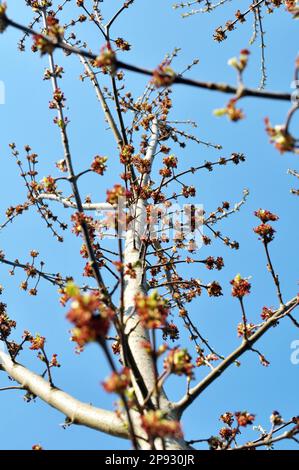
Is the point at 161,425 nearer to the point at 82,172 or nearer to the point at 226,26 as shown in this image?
the point at 82,172

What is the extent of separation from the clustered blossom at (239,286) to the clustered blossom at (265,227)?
635 mm

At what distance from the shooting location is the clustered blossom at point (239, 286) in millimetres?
3365

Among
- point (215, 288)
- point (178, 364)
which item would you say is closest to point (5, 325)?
point (215, 288)

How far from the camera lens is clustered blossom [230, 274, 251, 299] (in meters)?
3.37

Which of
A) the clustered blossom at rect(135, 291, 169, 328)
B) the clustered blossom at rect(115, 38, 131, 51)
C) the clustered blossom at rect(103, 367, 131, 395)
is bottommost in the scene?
the clustered blossom at rect(103, 367, 131, 395)

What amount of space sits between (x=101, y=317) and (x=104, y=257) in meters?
4.07

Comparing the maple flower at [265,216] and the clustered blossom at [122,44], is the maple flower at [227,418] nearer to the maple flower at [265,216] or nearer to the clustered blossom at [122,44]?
the maple flower at [265,216]

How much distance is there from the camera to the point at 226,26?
25.0ft

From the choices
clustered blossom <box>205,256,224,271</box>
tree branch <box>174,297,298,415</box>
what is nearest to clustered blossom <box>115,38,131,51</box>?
clustered blossom <box>205,256,224,271</box>

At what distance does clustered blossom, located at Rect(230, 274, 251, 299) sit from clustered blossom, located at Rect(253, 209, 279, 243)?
2.08ft

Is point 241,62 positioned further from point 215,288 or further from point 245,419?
point 215,288

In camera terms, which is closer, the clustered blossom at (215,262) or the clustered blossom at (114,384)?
the clustered blossom at (114,384)

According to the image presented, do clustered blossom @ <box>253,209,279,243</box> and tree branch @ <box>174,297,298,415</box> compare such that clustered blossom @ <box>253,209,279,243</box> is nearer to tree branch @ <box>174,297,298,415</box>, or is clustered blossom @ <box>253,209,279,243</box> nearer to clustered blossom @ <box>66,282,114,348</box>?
tree branch @ <box>174,297,298,415</box>

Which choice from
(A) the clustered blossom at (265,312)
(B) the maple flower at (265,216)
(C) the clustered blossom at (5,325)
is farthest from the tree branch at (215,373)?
(C) the clustered blossom at (5,325)
